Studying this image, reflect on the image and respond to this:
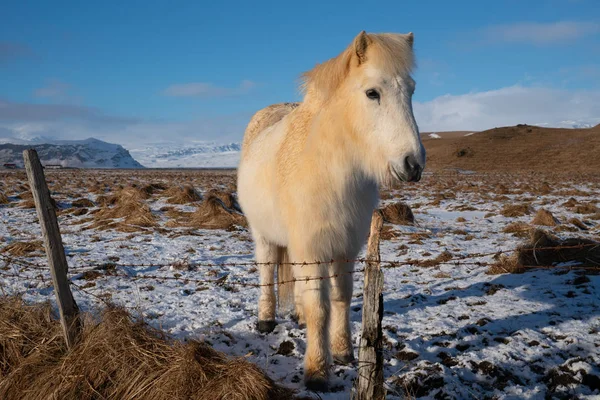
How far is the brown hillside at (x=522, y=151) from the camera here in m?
44.6

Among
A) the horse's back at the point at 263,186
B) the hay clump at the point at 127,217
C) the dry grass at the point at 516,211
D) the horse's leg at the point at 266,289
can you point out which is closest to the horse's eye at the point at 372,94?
the horse's back at the point at 263,186

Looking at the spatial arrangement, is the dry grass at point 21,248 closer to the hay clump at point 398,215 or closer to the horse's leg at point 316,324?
the horse's leg at point 316,324

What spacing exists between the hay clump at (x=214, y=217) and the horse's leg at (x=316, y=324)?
23.6 ft

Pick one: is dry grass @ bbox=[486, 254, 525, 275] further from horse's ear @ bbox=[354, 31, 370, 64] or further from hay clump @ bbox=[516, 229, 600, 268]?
horse's ear @ bbox=[354, 31, 370, 64]

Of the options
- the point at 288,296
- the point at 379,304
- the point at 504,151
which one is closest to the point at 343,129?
the point at 379,304

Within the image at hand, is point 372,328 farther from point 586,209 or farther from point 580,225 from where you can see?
point 586,209

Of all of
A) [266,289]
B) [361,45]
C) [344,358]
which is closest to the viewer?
[361,45]

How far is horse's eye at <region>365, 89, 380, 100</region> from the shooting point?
3.04 meters

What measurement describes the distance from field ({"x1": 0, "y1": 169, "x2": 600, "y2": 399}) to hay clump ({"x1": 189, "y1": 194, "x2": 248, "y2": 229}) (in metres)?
→ 0.13

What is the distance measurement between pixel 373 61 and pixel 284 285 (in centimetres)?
281

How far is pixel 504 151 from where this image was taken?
52.5 meters

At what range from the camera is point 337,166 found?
3.29 metres

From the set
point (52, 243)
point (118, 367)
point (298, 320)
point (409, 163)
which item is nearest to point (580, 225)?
point (298, 320)

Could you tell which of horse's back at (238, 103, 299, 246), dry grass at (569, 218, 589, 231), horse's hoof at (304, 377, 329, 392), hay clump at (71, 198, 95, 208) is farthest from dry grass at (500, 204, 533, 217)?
hay clump at (71, 198, 95, 208)
